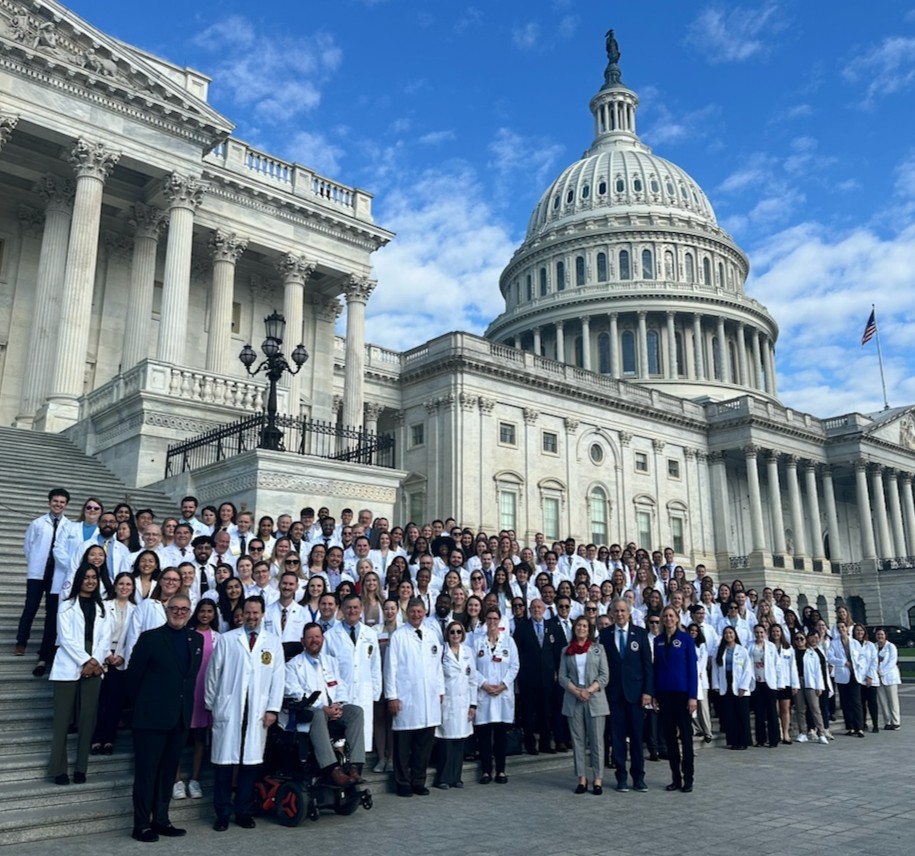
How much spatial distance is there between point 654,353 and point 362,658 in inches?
2879

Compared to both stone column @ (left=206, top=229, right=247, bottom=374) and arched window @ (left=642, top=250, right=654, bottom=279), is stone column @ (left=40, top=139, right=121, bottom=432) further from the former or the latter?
arched window @ (left=642, top=250, right=654, bottom=279)

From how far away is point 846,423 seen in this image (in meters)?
66.6

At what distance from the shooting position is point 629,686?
10531 millimetres

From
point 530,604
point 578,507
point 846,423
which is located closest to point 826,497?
point 846,423

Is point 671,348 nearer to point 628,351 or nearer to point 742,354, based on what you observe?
point 628,351

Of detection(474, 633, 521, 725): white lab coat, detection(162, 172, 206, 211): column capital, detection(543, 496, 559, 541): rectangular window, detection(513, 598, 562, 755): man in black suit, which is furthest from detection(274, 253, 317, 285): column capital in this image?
detection(474, 633, 521, 725): white lab coat

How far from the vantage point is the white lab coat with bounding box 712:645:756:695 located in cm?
1388

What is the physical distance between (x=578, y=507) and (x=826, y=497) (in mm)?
26541

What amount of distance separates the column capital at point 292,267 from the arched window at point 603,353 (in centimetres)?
4894

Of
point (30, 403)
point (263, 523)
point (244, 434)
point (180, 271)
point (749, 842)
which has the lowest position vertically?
point (749, 842)

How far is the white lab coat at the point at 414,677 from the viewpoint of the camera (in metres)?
9.87

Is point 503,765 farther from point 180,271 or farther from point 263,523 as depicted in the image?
point 180,271

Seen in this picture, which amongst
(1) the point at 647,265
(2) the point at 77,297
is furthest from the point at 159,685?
(1) the point at 647,265

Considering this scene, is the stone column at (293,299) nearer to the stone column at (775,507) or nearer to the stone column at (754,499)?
the stone column at (754,499)
